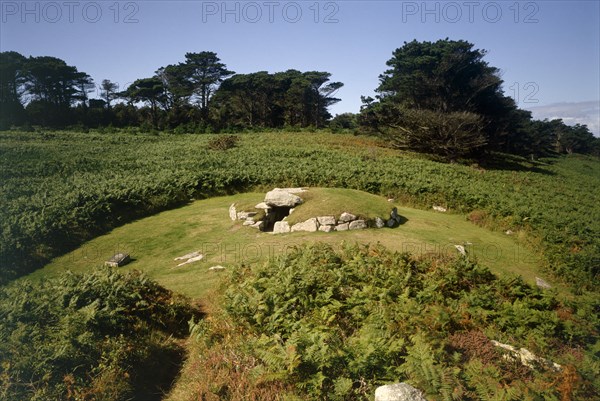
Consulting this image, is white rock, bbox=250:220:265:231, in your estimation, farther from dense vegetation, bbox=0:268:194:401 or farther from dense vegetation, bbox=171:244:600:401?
dense vegetation, bbox=0:268:194:401

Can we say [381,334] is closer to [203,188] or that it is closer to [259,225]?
[259,225]

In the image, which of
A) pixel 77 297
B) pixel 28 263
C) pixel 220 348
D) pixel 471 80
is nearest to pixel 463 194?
pixel 220 348

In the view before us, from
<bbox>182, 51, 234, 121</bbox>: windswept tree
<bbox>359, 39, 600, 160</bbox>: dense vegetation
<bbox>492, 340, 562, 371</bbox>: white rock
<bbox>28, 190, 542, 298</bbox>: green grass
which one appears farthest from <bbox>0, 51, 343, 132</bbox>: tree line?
<bbox>492, 340, 562, 371</bbox>: white rock

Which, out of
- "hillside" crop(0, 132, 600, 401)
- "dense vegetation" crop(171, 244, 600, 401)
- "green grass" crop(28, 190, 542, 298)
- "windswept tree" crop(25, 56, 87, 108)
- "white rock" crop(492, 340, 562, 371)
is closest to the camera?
"dense vegetation" crop(171, 244, 600, 401)

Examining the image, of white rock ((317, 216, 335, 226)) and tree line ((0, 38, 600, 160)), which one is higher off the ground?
tree line ((0, 38, 600, 160))

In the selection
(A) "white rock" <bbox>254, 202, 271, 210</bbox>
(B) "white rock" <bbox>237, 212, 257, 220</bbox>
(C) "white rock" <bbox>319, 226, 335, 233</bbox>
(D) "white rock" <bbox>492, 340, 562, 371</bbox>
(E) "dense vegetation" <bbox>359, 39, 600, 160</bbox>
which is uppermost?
(E) "dense vegetation" <bbox>359, 39, 600, 160</bbox>

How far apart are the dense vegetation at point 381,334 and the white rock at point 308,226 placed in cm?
358

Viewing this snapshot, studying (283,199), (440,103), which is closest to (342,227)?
(283,199)

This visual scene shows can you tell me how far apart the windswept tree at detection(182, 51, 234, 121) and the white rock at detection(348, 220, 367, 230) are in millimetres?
57851

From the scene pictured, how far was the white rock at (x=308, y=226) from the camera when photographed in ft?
45.6

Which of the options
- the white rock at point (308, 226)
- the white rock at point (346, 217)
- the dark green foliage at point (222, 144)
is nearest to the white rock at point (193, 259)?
the white rock at point (308, 226)

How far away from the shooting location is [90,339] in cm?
634

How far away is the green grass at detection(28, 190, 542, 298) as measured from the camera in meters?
11.6

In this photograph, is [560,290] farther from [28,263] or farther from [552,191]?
[552,191]
